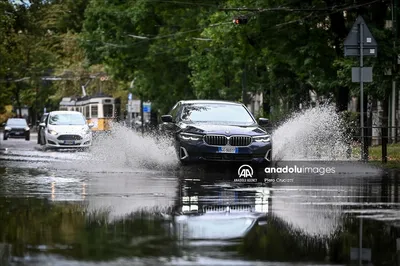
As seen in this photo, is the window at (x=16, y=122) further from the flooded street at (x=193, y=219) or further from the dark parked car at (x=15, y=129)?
the flooded street at (x=193, y=219)

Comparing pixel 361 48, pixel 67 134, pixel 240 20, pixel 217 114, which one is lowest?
pixel 67 134

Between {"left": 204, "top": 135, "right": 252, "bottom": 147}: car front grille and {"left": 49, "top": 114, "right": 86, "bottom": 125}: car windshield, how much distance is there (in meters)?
21.7

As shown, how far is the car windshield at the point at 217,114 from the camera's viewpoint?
23625mm

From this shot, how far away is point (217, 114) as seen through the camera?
A: 23.9 metres

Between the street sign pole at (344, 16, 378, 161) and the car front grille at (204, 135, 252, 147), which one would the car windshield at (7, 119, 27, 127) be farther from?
the car front grille at (204, 135, 252, 147)

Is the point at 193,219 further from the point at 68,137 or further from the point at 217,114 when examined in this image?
the point at 68,137

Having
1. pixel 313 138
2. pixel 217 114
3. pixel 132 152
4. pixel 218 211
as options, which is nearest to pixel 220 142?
pixel 217 114

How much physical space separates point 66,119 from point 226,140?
2256 cm

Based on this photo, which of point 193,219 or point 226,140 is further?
point 226,140

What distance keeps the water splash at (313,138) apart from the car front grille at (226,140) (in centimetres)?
345

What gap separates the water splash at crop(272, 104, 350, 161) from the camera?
2644 cm

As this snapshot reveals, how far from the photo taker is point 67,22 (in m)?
85.5

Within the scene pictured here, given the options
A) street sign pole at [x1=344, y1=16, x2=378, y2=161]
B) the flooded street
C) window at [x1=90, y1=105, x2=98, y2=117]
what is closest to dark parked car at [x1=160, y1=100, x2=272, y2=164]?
the flooded street

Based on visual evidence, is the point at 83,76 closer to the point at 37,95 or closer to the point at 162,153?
the point at 37,95
